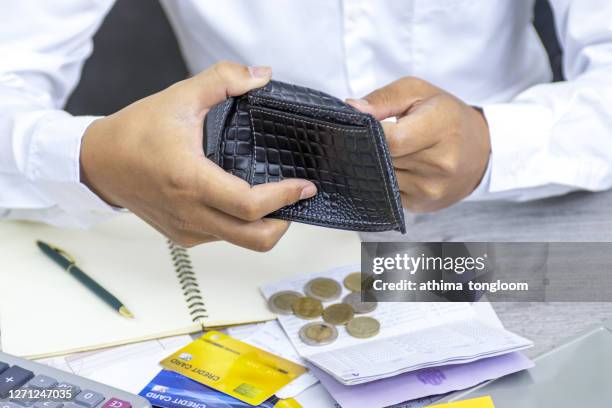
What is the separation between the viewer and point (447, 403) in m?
0.53

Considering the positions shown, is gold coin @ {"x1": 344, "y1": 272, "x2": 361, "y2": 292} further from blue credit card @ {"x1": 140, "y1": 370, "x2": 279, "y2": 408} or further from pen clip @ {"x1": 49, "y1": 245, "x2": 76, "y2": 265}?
pen clip @ {"x1": 49, "y1": 245, "x2": 76, "y2": 265}

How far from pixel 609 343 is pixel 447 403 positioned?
0.13m

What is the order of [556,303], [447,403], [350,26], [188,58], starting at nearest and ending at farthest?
[447,403] → [556,303] → [350,26] → [188,58]

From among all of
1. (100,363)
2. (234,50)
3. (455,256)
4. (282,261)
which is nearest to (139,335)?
(100,363)

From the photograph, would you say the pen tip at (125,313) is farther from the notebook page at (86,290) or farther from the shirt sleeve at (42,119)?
the shirt sleeve at (42,119)

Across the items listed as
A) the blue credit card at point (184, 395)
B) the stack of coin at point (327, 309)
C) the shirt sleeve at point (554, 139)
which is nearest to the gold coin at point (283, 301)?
the stack of coin at point (327, 309)

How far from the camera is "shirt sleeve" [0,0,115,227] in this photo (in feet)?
2.42

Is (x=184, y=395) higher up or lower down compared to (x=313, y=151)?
lower down

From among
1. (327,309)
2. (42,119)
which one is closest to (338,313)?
(327,309)

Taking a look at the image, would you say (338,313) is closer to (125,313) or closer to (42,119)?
(125,313)

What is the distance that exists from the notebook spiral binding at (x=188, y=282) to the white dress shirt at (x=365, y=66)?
0.09 meters

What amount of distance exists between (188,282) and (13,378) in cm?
18

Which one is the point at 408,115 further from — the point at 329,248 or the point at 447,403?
the point at 447,403

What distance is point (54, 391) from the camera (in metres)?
0.53
